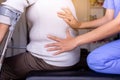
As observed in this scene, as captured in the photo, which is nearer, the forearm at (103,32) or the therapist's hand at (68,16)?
the forearm at (103,32)

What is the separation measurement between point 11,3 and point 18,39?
73.2 inches

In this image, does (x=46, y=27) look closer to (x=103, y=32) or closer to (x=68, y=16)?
(x=68, y=16)

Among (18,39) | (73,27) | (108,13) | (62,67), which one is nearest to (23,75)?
(62,67)

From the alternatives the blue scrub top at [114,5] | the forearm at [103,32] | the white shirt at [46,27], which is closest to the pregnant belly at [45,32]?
the white shirt at [46,27]

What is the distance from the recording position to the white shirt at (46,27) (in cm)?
113

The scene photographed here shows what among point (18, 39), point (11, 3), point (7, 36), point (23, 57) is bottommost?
point (18, 39)

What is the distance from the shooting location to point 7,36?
1.08m

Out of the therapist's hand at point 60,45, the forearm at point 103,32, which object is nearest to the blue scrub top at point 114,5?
the forearm at point 103,32

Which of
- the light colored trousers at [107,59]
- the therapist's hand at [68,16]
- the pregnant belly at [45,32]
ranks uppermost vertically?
the therapist's hand at [68,16]

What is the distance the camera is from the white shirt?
3.72 ft

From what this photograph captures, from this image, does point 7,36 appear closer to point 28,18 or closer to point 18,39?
point 28,18

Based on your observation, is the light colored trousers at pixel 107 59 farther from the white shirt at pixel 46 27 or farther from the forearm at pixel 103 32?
the white shirt at pixel 46 27

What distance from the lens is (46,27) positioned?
3.77 feet

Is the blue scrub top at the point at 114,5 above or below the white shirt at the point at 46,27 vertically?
above
